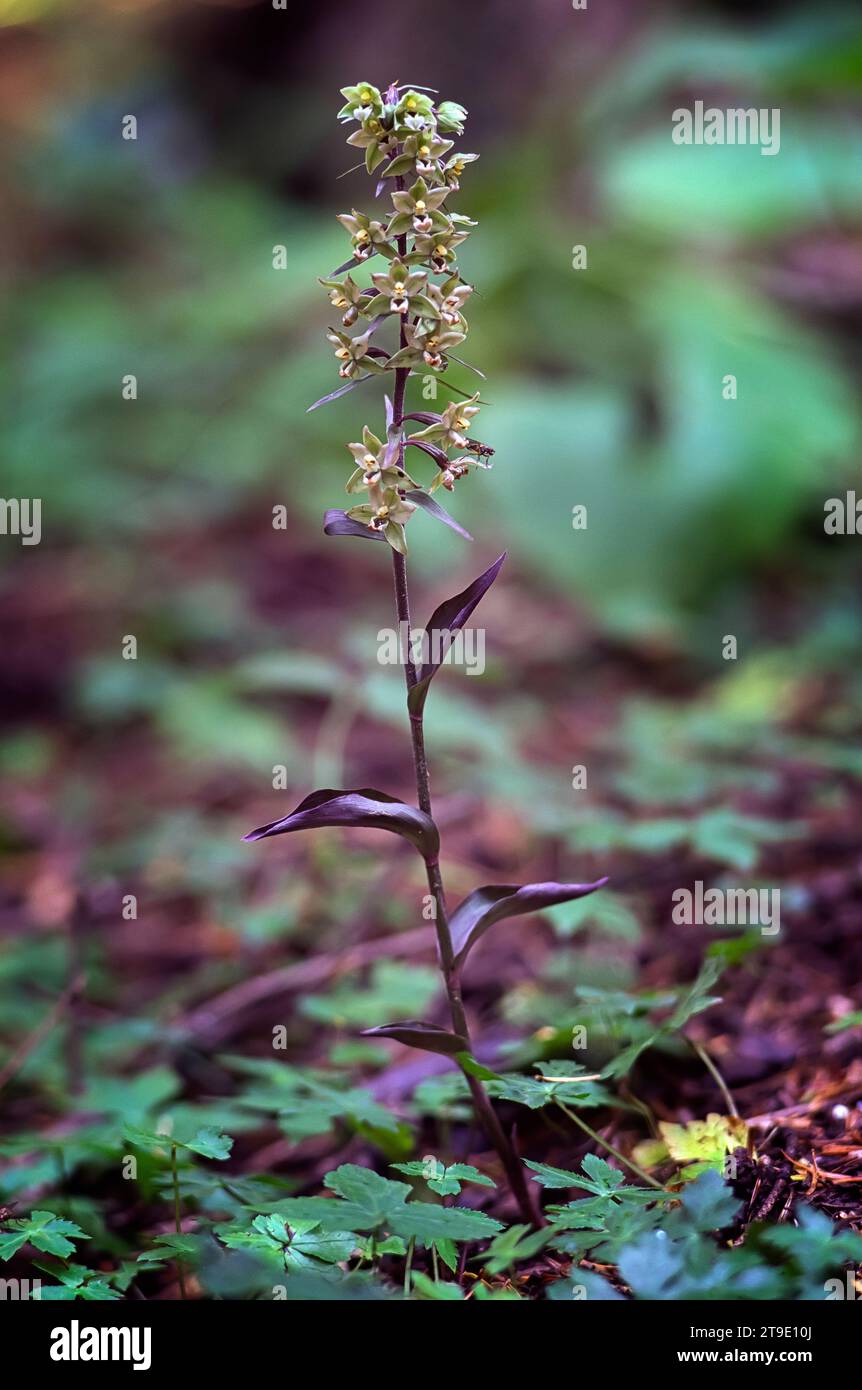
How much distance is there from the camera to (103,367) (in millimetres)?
6648

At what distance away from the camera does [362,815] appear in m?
1.46

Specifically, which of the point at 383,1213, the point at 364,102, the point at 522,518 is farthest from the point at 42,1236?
the point at 522,518

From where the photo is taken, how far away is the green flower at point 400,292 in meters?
1.44

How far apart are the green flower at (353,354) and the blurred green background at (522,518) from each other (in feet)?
3.76

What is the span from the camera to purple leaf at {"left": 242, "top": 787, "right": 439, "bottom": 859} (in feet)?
4.63

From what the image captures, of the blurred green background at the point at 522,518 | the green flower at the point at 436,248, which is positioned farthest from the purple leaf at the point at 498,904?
the green flower at the point at 436,248

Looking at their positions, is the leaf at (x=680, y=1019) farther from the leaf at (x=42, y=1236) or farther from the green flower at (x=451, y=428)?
the green flower at (x=451, y=428)

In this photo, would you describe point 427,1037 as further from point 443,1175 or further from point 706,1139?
point 706,1139

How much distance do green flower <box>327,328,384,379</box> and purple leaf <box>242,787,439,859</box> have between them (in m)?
0.56

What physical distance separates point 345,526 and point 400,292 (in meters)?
0.32

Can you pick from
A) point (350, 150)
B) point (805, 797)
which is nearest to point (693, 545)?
point (805, 797)

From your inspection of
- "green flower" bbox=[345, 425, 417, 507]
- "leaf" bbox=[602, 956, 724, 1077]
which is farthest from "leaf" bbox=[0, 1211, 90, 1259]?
"green flower" bbox=[345, 425, 417, 507]

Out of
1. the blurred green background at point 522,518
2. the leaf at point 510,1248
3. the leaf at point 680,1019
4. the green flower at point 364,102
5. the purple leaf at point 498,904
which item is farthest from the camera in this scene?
the blurred green background at point 522,518

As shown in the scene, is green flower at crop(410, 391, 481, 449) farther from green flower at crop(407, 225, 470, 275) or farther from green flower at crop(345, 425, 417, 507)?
green flower at crop(407, 225, 470, 275)
